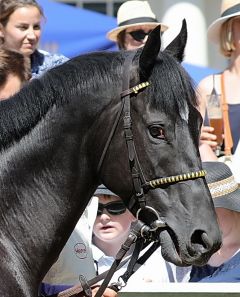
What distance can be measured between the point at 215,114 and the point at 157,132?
6.76ft

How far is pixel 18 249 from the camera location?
11.8 ft

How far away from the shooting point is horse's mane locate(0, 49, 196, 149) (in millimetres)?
3609

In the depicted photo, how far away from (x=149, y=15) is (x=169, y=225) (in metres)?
3.32

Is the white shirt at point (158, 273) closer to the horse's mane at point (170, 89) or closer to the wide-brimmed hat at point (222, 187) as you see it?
the wide-brimmed hat at point (222, 187)

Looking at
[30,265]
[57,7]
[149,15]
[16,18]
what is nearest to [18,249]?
[30,265]

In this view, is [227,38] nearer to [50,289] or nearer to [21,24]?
[21,24]

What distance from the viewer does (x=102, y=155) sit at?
3.63m

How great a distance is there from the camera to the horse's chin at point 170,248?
11.7ft

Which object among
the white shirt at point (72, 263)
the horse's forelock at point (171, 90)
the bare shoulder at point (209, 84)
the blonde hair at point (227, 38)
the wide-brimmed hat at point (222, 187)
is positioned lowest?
the white shirt at point (72, 263)

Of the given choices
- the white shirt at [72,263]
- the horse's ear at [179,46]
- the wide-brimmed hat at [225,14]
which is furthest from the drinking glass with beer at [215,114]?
the horse's ear at [179,46]

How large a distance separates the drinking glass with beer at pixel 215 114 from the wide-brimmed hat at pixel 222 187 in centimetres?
71

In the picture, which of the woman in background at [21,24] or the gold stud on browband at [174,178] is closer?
the gold stud on browband at [174,178]

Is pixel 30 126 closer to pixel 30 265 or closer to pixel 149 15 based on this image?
pixel 30 265

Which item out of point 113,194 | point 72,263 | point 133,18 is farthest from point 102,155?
point 133,18
